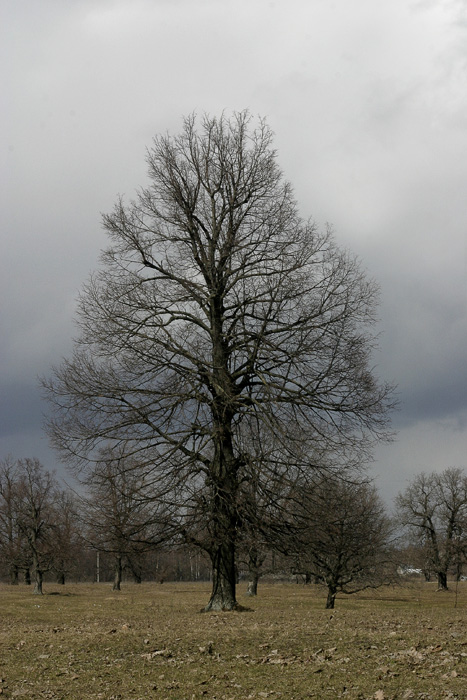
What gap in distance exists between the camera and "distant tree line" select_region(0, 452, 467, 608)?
49.9 ft

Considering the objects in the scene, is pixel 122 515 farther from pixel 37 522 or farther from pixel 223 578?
pixel 37 522

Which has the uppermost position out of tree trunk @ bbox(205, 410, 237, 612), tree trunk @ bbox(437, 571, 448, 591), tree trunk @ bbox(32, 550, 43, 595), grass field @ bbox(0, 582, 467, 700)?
tree trunk @ bbox(205, 410, 237, 612)

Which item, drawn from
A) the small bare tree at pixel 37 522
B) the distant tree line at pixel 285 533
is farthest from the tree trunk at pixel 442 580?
the small bare tree at pixel 37 522

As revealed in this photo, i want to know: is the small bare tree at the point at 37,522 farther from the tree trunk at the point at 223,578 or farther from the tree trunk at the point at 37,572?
the tree trunk at the point at 223,578

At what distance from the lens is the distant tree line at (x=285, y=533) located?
15.2 meters

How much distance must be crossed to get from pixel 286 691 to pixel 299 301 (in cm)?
971

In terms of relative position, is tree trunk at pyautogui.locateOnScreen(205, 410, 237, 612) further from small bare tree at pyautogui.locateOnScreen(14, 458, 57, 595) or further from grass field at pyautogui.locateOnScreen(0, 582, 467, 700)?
small bare tree at pyautogui.locateOnScreen(14, 458, 57, 595)

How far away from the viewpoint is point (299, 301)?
15695 mm

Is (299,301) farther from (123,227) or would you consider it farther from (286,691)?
(286,691)

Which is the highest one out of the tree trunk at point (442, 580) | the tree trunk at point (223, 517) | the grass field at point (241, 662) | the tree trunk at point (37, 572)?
the tree trunk at point (223, 517)

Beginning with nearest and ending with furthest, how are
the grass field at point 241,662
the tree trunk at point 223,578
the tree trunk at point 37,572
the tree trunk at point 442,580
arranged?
the grass field at point 241,662 → the tree trunk at point 223,578 → the tree trunk at point 37,572 → the tree trunk at point 442,580

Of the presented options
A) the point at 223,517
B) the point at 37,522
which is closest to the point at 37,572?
the point at 37,522

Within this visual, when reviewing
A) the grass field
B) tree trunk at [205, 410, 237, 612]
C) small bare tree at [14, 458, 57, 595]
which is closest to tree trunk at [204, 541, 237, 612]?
tree trunk at [205, 410, 237, 612]

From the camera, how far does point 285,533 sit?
1543 cm
